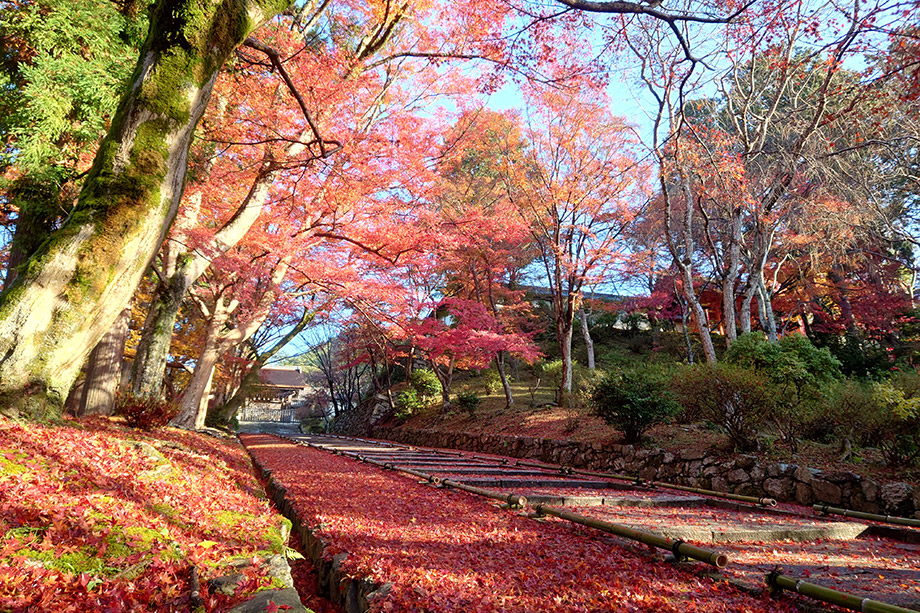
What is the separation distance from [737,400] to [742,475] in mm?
1054

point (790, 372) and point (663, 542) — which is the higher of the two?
point (790, 372)

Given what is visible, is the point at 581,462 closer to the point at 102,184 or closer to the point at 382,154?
the point at 382,154

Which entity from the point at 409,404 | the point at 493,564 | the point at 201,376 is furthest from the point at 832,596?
the point at 409,404

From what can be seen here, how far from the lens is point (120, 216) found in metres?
3.57

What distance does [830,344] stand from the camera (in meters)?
13.7

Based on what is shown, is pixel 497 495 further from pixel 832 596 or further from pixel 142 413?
pixel 142 413

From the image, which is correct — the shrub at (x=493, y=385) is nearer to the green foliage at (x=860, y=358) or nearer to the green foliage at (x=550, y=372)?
the green foliage at (x=550, y=372)

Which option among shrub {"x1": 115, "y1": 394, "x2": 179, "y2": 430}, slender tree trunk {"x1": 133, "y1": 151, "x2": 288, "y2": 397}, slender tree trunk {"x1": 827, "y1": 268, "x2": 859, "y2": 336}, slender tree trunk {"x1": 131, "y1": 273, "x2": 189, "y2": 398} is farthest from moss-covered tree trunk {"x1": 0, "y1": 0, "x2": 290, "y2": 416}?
slender tree trunk {"x1": 827, "y1": 268, "x2": 859, "y2": 336}

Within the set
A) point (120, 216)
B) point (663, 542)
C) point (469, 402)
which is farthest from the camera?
point (469, 402)

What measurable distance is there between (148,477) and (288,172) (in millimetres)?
7076

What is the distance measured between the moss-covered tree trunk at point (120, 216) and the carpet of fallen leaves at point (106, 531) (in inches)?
20.8

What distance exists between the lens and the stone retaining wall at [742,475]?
5.07 metres

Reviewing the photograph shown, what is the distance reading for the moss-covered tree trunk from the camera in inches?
136

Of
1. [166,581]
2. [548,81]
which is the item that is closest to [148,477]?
[166,581]
